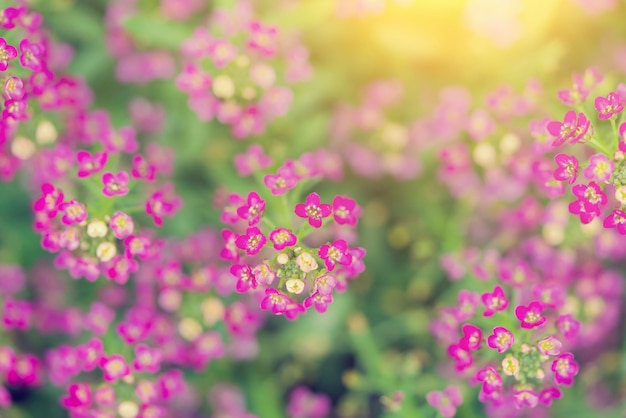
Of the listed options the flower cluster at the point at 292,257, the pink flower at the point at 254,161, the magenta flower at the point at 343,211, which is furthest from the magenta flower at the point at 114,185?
the magenta flower at the point at 343,211

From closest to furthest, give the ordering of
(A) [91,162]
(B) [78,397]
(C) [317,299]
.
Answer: (C) [317,299] → (A) [91,162] → (B) [78,397]

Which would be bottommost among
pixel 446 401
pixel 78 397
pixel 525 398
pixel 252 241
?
pixel 78 397

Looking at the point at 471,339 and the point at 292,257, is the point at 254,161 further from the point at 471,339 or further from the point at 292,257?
the point at 471,339

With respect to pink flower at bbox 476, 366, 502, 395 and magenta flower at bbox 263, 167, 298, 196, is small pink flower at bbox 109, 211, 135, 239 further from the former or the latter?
pink flower at bbox 476, 366, 502, 395

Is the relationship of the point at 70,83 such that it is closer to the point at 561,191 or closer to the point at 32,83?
the point at 32,83

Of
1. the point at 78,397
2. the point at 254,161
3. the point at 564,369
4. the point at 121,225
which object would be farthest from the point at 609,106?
the point at 78,397

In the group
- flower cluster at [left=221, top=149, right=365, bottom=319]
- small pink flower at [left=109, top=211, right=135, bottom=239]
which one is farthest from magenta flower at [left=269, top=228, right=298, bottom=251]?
small pink flower at [left=109, top=211, right=135, bottom=239]
